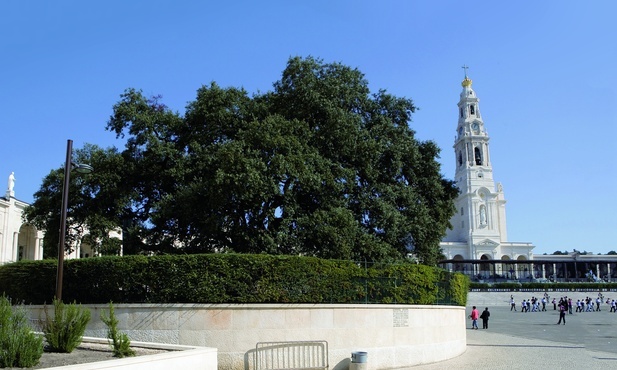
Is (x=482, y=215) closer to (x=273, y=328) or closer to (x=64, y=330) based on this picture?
(x=273, y=328)

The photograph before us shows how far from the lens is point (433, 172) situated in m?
28.0

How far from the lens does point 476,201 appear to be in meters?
117

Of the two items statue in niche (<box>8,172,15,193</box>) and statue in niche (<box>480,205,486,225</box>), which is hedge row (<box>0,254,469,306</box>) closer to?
statue in niche (<box>8,172,15,193</box>)

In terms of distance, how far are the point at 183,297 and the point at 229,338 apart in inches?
71.3

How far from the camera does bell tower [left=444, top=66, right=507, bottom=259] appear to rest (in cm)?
11547

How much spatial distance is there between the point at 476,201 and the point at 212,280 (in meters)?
107

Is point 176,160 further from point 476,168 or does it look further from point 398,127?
point 476,168

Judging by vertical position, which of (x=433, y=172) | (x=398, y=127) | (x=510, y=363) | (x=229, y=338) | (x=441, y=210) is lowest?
(x=510, y=363)

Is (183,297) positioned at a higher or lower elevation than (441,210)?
lower

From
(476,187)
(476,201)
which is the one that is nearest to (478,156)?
(476,187)

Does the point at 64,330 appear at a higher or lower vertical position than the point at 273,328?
higher

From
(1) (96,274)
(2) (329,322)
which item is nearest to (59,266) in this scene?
(1) (96,274)

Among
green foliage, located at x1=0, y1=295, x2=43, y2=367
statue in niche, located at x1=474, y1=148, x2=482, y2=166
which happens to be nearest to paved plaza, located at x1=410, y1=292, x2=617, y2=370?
→ green foliage, located at x1=0, y1=295, x2=43, y2=367

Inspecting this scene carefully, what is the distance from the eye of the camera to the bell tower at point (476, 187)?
379ft
